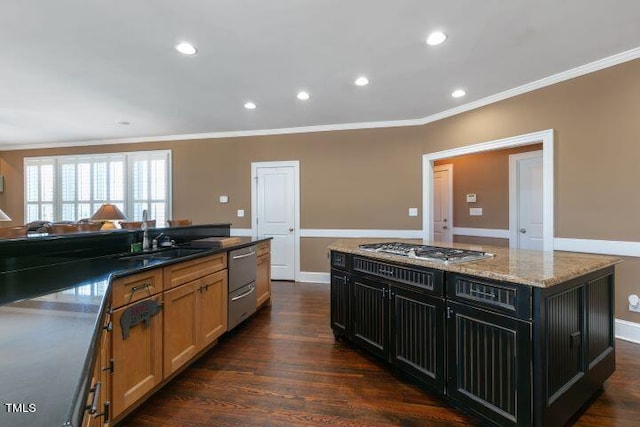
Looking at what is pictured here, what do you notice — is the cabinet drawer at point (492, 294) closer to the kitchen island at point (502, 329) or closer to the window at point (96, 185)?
the kitchen island at point (502, 329)

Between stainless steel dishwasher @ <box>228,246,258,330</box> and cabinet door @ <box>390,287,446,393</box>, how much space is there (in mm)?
1502

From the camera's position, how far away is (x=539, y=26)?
7.48ft

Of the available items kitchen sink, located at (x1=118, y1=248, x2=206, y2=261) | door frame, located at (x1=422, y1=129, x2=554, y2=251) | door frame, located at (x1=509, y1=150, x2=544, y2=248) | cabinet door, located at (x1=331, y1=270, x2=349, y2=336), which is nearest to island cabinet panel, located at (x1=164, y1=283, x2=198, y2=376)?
kitchen sink, located at (x1=118, y1=248, x2=206, y2=261)

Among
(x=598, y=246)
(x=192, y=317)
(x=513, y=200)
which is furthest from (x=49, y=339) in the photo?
(x=513, y=200)

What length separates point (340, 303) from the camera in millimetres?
2721

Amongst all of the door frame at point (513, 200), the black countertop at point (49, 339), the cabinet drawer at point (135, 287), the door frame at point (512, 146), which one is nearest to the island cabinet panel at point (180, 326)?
the cabinet drawer at point (135, 287)

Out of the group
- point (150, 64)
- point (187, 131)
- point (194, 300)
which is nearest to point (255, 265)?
point (194, 300)

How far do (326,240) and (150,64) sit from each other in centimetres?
334

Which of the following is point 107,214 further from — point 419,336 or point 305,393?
point 419,336

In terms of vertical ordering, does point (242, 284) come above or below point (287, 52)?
below

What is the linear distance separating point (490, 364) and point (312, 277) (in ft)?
11.9

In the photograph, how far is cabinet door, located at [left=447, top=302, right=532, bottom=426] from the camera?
1.46 meters

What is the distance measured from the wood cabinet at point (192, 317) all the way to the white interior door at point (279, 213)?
2438 mm

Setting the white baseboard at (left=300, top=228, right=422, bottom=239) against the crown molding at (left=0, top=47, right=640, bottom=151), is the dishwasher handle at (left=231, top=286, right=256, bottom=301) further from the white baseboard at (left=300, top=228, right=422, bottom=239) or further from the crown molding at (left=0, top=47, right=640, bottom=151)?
the crown molding at (left=0, top=47, right=640, bottom=151)
